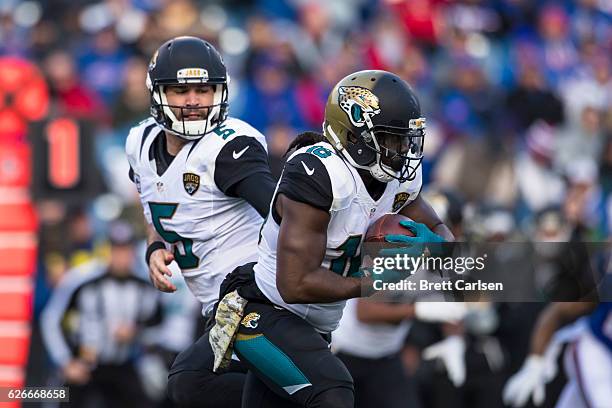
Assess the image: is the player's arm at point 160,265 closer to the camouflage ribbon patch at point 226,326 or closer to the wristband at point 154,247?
the wristband at point 154,247

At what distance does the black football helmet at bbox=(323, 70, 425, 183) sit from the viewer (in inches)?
190

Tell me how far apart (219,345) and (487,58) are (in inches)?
331

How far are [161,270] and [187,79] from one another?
81 cm

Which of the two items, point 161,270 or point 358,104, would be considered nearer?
point 358,104

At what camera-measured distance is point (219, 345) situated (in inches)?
200

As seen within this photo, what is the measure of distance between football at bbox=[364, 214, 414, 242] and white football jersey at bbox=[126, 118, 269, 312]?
701mm

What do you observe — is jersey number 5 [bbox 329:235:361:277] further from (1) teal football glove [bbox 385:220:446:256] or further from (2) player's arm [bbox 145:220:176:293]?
(2) player's arm [bbox 145:220:176:293]

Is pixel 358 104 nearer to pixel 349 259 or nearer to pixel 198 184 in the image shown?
pixel 349 259

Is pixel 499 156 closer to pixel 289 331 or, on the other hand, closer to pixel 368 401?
pixel 368 401

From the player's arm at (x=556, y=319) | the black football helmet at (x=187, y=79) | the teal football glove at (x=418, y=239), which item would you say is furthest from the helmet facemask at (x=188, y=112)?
the player's arm at (x=556, y=319)

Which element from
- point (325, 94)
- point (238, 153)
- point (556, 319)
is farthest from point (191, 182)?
point (325, 94)

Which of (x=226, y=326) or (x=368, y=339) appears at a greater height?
(x=226, y=326)

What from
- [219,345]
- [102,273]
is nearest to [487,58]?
[102,273]

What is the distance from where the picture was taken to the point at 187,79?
5.59 metres
